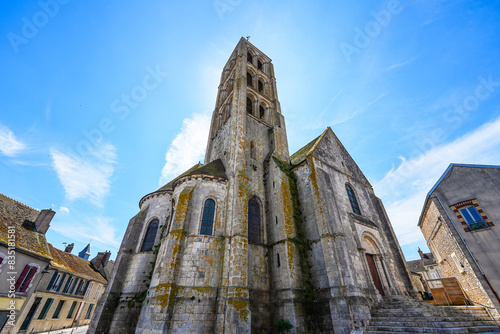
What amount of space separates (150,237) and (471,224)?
65.9ft

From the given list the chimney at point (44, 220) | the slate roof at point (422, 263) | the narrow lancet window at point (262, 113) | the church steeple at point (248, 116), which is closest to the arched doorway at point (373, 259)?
the church steeple at point (248, 116)

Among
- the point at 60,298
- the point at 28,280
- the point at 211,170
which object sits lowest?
the point at 60,298

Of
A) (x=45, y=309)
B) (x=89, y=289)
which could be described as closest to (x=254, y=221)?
(x=45, y=309)

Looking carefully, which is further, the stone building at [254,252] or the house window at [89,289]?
the house window at [89,289]

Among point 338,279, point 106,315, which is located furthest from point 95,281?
point 338,279

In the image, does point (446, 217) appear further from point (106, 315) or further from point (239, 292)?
point (106, 315)

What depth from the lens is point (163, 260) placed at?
9688 millimetres

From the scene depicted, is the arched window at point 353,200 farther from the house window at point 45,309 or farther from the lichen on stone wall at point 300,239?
the house window at point 45,309

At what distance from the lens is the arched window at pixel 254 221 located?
12.8 metres

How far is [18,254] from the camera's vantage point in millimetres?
12523

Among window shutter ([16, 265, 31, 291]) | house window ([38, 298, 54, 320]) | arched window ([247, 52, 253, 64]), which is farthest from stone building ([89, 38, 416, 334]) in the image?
arched window ([247, 52, 253, 64])

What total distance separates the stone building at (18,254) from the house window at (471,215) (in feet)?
88.7

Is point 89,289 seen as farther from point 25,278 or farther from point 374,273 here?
point 374,273

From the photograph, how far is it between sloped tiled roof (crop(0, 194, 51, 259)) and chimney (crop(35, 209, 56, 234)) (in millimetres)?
305
